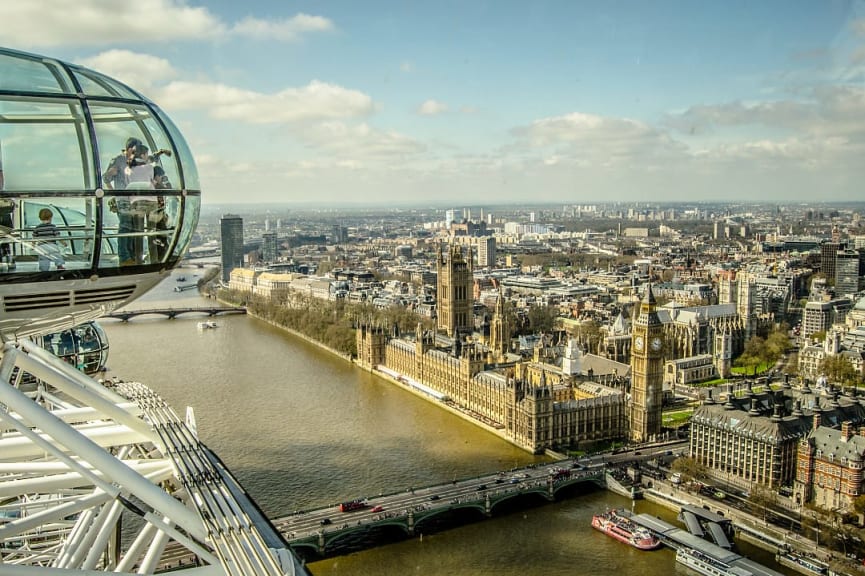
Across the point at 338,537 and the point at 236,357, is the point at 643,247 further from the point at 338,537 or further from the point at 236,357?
the point at 338,537

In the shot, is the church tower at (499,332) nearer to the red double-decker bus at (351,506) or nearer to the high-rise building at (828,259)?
the red double-decker bus at (351,506)

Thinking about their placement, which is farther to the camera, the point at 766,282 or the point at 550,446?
the point at 766,282

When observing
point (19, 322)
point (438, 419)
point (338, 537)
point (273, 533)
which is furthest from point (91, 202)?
point (438, 419)

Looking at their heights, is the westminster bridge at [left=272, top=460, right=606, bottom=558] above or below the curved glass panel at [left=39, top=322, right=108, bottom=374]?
below

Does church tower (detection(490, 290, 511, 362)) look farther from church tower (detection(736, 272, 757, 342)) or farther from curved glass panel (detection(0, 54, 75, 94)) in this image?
curved glass panel (detection(0, 54, 75, 94))

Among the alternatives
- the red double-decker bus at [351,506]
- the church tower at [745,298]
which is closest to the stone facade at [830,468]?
the red double-decker bus at [351,506]

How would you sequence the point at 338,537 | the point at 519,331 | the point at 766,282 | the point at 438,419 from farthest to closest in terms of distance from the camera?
1. the point at 766,282
2. the point at 519,331
3. the point at 438,419
4. the point at 338,537

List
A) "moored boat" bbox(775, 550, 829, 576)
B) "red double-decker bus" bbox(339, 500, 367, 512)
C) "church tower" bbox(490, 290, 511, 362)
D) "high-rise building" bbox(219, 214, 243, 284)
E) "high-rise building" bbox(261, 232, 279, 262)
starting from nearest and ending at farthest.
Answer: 1. "moored boat" bbox(775, 550, 829, 576)
2. "red double-decker bus" bbox(339, 500, 367, 512)
3. "church tower" bbox(490, 290, 511, 362)
4. "high-rise building" bbox(219, 214, 243, 284)
5. "high-rise building" bbox(261, 232, 279, 262)

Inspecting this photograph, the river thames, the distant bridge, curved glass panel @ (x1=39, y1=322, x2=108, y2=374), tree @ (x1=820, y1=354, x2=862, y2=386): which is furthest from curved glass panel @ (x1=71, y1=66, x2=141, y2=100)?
the distant bridge
